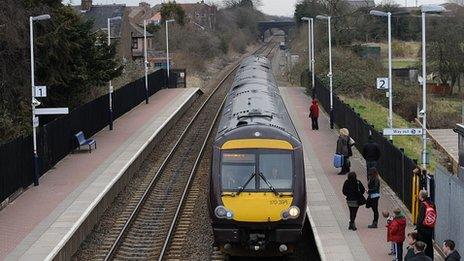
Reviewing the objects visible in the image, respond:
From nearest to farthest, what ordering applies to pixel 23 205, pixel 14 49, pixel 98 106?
pixel 23 205 → pixel 14 49 → pixel 98 106

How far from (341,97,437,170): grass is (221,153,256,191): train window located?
15754 mm

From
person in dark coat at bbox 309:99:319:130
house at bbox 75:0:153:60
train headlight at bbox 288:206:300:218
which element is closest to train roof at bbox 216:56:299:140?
train headlight at bbox 288:206:300:218

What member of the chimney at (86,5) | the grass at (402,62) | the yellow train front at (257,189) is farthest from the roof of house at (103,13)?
the yellow train front at (257,189)

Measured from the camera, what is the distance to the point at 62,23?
30750 millimetres

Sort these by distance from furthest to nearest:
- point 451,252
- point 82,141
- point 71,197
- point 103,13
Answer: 1. point 103,13
2. point 82,141
3. point 71,197
4. point 451,252

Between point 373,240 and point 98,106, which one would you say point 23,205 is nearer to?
point 373,240

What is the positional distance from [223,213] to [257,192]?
887 millimetres

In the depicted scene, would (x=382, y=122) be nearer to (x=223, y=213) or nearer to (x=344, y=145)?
(x=344, y=145)

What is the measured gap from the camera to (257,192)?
1580 cm

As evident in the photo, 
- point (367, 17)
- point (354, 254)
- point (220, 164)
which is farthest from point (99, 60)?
point (367, 17)

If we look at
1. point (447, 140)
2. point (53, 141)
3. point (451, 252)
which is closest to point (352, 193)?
point (451, 252)

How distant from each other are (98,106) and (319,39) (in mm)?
35539

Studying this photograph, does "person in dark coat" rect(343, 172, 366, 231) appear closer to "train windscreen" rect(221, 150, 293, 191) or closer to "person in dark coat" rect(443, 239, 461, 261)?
"train windscreen" rect(221, 150, 293, 191)

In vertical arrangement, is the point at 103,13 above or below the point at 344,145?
above
